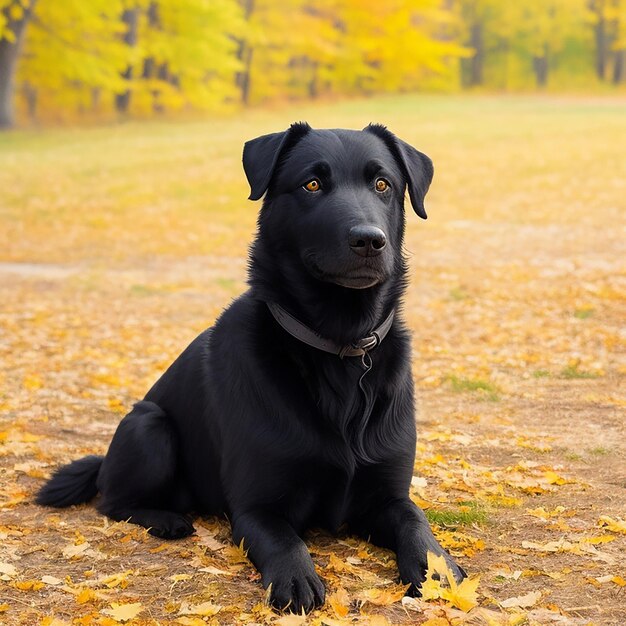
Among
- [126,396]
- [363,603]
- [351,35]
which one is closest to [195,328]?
[126,396]

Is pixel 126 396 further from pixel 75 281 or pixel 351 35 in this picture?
pixel 351 35

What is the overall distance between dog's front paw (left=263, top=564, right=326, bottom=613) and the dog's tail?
164cm

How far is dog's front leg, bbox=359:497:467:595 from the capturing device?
154 inches

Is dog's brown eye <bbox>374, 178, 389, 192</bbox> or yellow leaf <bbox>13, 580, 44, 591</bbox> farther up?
dog's brown eye <bbox>374, 178, 389, 192</bbox>

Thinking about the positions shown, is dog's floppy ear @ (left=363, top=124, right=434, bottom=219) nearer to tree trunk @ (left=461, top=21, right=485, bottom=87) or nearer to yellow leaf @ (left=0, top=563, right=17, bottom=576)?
yellow leaf @ (left=0, top=563, right=17, bottom=576)

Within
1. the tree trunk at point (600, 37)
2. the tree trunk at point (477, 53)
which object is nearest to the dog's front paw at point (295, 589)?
the tree trunk at point (600, 37)

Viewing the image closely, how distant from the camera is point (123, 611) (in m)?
3.65

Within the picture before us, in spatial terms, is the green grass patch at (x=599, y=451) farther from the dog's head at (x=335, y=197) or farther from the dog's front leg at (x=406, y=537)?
the dog's head at (x=335, y=197)

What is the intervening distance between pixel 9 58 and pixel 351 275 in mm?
30015

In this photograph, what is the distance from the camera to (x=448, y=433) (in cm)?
643

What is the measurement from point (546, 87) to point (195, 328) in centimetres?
4829

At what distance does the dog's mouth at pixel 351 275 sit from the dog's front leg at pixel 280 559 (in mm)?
1011

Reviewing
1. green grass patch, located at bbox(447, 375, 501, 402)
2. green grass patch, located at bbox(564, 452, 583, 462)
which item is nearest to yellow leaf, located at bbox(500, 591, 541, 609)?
green grass patch, located at bbox(564, 452, 583, 462)

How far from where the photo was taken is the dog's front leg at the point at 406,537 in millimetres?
3916
